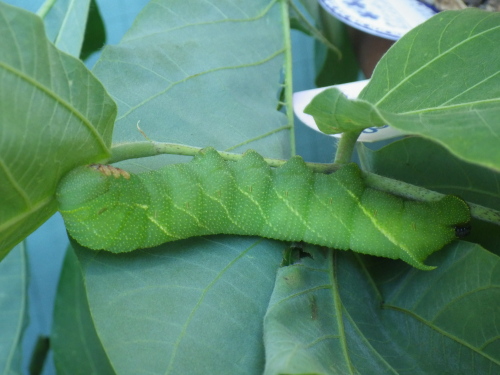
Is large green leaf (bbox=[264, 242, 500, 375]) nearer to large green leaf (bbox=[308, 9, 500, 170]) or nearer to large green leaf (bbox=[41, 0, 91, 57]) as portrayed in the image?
large green leaf (bbox=[308, 9, 500, 170])

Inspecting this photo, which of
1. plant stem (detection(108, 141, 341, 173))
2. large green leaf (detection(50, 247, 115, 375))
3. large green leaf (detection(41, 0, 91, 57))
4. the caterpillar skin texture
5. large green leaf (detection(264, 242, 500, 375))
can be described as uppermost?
large green leaf (detection(41, 0, 91, 57))

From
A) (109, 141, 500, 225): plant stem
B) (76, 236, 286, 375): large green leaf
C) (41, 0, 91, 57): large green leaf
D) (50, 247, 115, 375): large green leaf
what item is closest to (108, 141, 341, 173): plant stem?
(109, 141, 500, 225): plant stem

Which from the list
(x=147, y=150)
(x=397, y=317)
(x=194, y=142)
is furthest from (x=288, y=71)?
(x=397, y=317)

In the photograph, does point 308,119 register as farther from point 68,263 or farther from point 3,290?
point 3,290

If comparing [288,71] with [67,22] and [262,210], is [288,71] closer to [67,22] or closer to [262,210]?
[262,210]

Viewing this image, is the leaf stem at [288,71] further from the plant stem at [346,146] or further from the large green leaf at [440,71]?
the large green leaf at [440,71]

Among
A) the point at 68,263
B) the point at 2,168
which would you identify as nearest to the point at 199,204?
the point at 2,168
